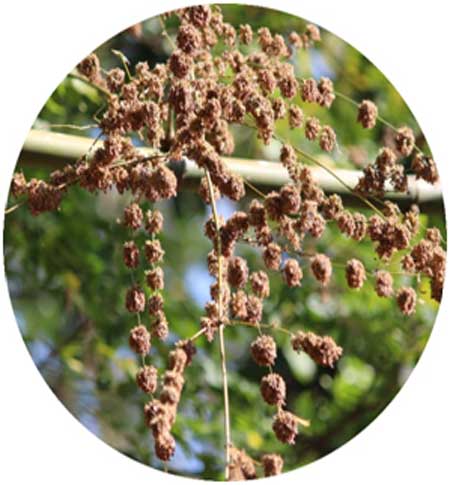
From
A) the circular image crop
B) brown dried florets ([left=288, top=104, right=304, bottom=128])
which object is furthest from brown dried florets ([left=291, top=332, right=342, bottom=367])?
brown dried florets ([left=288, top=104, right=304, bottom=128])

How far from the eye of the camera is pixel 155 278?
1.49 metres

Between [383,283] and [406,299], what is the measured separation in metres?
0.05

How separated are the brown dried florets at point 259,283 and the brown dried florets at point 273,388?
0.12 meters

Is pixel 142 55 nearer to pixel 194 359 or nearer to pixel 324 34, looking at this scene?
pixel 324 34

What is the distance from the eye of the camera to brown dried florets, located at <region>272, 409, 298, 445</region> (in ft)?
4.89

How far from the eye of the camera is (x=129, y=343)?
154 centimetres

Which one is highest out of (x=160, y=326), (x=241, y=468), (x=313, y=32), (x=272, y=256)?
(x=313, y=32)

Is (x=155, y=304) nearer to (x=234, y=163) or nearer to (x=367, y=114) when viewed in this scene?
(x=234, y=163)

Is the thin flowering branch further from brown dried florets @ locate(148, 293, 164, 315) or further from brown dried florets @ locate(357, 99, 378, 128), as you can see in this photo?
brown dried florets @ locate(148, 293, 164, 315)

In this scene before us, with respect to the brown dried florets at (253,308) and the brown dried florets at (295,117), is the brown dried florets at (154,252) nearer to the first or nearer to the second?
the brown dried florets at (253,308)

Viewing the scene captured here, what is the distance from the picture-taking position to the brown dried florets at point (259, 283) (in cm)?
147

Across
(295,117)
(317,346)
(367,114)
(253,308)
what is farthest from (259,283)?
(367,114)

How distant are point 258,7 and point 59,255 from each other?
1.66 ft

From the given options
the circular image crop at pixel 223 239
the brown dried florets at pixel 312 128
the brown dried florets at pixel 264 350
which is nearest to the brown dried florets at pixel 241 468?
the circular image crop at pixel 223 239
